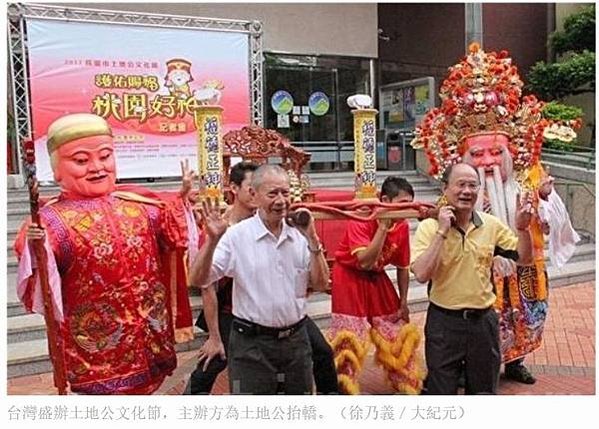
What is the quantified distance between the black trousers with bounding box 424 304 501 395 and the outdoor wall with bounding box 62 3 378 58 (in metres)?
6.39

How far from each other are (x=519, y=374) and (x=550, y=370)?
0.31 m

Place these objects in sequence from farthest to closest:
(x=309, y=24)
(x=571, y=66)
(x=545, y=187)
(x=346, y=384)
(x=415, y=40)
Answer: (x=415, y=40) < (x=309, y=24) < (x=571, y=66) < (x=545, y=187) < (x=346, y=384)

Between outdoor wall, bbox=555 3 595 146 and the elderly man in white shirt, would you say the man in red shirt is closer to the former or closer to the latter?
the elderly man in white shirt

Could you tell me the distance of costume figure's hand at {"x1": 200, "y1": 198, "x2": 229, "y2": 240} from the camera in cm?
194

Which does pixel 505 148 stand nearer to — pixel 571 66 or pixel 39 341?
pixel 39 341

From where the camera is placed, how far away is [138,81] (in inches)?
261

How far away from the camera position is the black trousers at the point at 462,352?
227 cm

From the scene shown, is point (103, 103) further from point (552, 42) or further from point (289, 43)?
point (552, 42)

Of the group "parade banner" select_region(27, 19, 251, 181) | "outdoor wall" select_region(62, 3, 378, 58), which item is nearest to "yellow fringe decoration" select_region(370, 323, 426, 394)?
"parade banner" select_region(27, 19, 251, 181)

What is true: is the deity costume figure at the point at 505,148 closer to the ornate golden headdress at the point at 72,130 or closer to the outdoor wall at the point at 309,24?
the ornate golden headdress at the point at 72,130

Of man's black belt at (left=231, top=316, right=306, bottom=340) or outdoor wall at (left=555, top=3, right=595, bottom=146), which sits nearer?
man's black belt at (left=231, top=316, right=306, bottom=340)

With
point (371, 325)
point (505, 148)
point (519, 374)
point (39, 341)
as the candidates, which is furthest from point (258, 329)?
point (39, 341)

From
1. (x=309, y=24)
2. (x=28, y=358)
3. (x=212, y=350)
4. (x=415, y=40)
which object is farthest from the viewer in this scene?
(x=415, y=40)

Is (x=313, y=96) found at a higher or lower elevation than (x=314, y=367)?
higher
